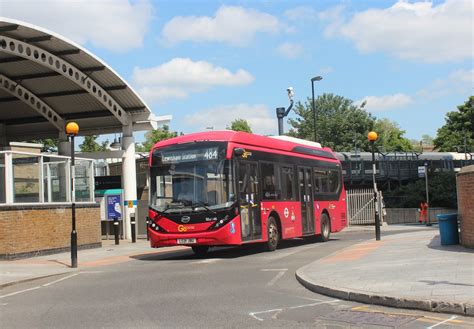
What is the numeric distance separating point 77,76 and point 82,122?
5.14m

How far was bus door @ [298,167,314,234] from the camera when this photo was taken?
66.8 ft

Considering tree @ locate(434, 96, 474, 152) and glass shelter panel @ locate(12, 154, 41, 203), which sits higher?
tree @ locate(434, 96, 474, 152)

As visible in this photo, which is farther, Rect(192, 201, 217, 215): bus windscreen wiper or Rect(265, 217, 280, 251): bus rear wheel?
Rect(265, 217, 280, 251): bus rear wheel

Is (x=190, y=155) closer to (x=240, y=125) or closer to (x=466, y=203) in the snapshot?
(x=466, y=203)

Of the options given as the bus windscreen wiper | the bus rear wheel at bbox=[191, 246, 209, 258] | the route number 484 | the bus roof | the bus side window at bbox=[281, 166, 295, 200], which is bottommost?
the bus rear wheel at bbox=[191, 246, 209, 258]

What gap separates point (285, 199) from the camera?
62.7 ft

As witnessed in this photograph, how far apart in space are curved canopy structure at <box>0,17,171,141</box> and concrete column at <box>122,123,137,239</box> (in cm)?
81

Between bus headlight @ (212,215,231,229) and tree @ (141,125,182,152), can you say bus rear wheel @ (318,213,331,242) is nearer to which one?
bus headlight @ (212,215,231,229)

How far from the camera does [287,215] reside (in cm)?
1916

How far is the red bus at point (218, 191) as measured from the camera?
52.9 ft

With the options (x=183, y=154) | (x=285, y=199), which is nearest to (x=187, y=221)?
(x=183, y=154)

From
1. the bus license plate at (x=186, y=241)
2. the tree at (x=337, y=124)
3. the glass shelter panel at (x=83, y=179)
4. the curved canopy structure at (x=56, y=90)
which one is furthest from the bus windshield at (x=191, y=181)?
the tree at (x=337, y=124)

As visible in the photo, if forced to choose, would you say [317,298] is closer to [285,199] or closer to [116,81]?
[285,199]

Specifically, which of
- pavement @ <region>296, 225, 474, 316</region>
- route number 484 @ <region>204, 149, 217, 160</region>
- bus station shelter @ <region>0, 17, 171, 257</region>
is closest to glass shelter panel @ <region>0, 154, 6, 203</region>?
bus station shelter @ <region>0, 17, 171, 257</region>
